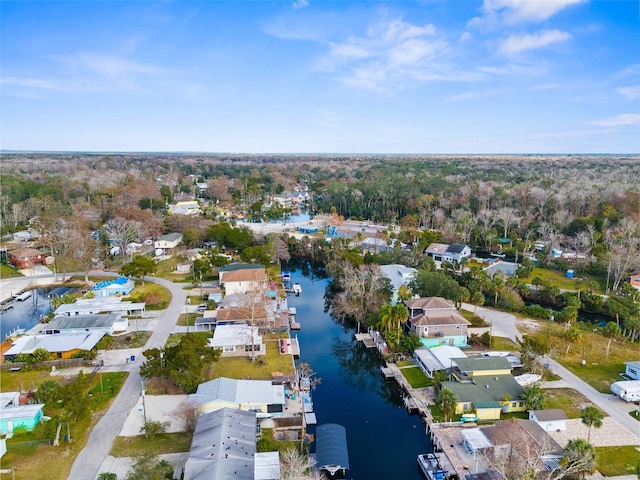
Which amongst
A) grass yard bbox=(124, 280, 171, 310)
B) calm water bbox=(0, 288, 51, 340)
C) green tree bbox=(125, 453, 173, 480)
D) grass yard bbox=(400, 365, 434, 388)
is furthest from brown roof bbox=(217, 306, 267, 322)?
calm water bbox=(0, 288, 51, 340)

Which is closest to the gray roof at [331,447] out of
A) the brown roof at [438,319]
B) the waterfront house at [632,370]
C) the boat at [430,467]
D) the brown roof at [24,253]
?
the boat at [430,467]

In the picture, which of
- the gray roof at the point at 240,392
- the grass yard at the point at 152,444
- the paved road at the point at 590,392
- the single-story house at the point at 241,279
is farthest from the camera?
the single-story house at the point at 241,279

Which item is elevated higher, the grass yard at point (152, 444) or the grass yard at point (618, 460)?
the grass yard at point (618, 460)

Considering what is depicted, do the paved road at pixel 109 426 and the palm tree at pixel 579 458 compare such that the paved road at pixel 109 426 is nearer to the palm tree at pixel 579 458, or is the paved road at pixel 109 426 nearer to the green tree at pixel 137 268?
the green tree at pixel 137 268

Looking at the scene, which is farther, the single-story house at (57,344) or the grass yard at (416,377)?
the single-story house at (57,344)

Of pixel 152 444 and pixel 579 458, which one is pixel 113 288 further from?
pixel 579 458

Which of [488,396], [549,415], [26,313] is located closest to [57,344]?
[26,313]

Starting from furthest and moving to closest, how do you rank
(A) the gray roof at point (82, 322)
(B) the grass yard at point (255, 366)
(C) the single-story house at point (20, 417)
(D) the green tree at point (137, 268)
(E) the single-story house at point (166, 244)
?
(E) the single-story house at point (166, 244), (D) the green tree at point (137, 268), (A) the gray roof at point (82, 322), (B) the grass yard at point (255, 366), (C) the single-story house at point (20, 417)

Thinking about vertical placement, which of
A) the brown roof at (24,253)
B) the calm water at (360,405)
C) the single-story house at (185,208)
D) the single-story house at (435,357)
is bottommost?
the calm water at (360,405)
